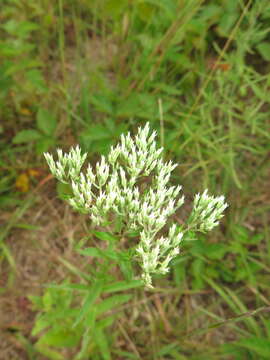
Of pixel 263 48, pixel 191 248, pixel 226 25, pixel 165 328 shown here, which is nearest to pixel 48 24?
pixel 226 25

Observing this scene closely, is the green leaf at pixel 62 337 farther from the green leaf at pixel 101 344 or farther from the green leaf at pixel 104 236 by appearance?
the green leaf at pixel 104 236

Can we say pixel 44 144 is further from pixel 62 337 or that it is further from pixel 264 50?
pixel 264 50

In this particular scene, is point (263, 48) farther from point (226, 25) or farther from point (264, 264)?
point (264, 264)

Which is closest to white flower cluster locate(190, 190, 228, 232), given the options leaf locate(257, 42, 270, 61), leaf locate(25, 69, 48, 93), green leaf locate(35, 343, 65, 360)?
green leaf locate(35, 343, 65, 360)

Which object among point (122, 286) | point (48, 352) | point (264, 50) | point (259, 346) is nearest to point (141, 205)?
point (122, 286)

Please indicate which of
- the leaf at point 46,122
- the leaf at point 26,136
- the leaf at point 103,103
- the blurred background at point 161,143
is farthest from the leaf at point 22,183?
the leaf at point 103,103
